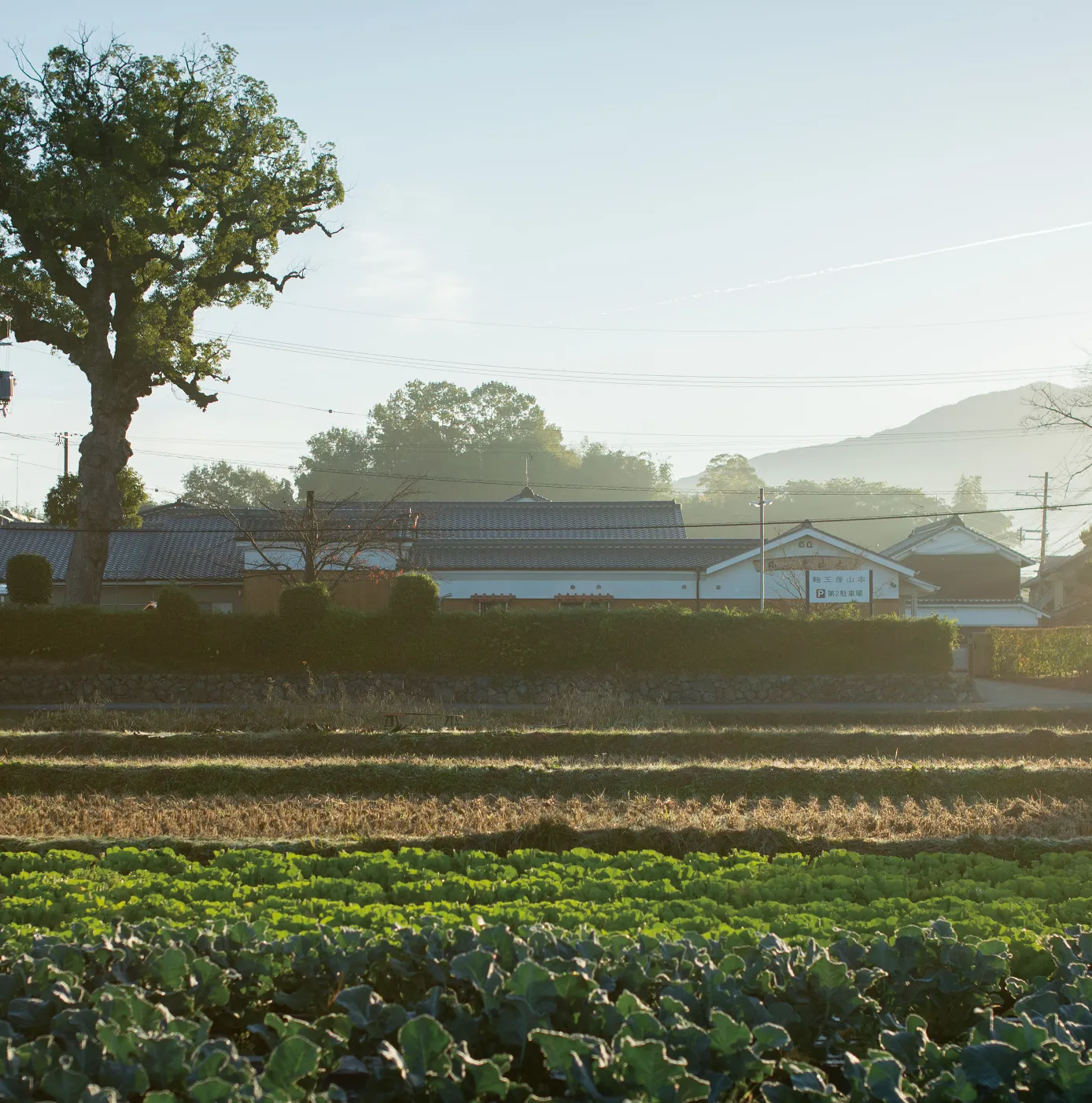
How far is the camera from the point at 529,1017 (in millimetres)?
3424

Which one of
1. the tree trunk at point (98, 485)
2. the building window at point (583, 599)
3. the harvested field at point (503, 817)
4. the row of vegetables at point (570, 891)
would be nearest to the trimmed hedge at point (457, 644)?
the tree trunk at point (98, 485)

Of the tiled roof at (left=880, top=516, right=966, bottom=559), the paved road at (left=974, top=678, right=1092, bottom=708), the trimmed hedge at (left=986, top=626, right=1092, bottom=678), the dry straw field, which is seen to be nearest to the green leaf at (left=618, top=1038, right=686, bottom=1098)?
the dry straw field

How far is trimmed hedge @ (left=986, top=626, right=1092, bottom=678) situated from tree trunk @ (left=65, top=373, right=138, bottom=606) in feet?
81.7

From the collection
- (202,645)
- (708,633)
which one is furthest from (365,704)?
(708,633)

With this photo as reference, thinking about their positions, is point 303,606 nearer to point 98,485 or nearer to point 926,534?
point 98,485

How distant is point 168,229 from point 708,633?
1671 cm

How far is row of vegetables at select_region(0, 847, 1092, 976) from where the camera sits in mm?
5176

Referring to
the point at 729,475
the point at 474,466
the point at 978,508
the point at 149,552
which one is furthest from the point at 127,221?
the point at 978,508

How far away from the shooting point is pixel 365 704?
21016 mm

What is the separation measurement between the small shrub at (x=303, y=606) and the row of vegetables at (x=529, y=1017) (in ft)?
71.7

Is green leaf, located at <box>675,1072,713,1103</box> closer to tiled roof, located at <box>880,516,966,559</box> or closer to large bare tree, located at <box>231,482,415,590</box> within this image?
large bare tree, located at <box>231,482,415,590</box>

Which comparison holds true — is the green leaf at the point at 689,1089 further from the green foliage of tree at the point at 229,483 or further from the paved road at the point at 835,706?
the green foliage of tree at the point at 229,483

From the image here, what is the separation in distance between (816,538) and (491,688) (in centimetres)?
1583

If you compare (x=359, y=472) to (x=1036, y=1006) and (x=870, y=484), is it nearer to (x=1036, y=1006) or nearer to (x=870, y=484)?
(x=870, y=484)
